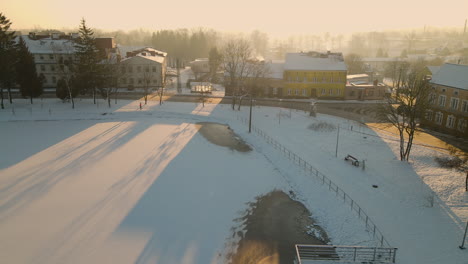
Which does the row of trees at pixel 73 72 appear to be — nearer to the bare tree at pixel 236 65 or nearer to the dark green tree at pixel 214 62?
the bare tree at pixel 236 65

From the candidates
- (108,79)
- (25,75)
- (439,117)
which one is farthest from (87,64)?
(439,117)

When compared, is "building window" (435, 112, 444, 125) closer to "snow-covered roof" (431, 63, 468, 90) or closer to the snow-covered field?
"snow-covered roof" (431, 63, 468, 90)

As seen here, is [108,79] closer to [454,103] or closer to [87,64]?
[87,64]

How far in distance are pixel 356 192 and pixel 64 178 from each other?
918 inches

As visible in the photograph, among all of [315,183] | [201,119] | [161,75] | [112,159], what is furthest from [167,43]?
[315,183]

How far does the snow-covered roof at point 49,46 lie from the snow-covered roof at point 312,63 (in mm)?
40893

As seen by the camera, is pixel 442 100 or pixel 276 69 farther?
pixel 276 69

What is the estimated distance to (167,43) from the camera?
420 feet

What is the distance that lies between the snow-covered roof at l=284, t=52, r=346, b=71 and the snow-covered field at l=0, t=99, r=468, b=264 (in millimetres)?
20742

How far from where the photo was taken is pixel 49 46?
63812mm

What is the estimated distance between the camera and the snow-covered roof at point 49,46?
2450 inches

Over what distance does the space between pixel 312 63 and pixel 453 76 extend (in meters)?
25.1

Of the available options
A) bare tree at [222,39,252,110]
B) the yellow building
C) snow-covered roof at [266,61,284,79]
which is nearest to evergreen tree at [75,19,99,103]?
bare tree at [222,39,252,110]

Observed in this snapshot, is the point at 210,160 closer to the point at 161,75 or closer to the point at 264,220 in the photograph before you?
the point at 264,220
